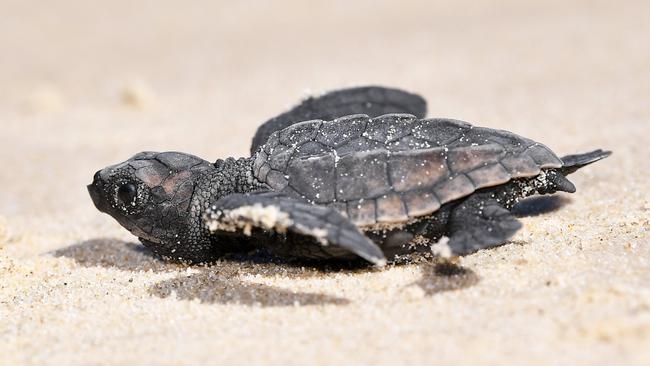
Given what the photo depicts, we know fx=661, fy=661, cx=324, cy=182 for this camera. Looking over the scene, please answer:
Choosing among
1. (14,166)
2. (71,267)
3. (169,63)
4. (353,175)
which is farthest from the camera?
(169,63)

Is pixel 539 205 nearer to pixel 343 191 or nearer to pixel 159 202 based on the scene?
pixel 343 191

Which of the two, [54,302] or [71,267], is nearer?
[54,302]

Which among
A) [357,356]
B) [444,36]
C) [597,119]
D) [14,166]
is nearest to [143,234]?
[357,356]

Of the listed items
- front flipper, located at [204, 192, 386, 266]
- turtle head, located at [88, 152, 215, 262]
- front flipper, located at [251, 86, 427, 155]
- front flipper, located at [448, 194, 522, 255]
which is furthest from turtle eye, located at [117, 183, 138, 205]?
front flipper, located at [448, 194, 522, 255]

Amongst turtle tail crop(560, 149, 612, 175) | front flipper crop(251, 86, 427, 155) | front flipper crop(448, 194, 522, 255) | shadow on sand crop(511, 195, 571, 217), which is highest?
front flipper crop(251, 86, 427, 155)

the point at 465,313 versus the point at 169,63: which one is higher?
the point at 169,63

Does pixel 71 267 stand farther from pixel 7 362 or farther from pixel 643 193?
pixel 643 193

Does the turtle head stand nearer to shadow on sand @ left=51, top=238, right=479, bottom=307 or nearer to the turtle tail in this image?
shadow on sand @ left=51, top=238, right=479, bottom=307
